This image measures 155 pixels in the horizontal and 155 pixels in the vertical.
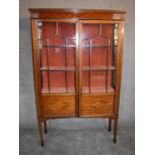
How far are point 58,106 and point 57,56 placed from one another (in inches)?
24.4

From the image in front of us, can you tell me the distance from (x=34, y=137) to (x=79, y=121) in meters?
0.70

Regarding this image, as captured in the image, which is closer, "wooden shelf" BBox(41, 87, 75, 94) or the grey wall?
"wooden shelf" BBox(41, 87, 75, 94)

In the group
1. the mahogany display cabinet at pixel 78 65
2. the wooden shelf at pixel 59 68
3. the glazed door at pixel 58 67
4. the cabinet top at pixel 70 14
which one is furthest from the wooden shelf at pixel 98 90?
the cabinet top at pixel 70 14

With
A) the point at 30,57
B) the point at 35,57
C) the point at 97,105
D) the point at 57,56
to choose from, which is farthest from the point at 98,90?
the point at 30,57

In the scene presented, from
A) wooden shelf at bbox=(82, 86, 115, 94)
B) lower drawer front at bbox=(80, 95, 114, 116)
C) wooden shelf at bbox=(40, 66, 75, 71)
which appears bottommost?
lower drawer front at bbox=(80, 95, 114, 116)

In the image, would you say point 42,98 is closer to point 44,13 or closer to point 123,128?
point 44,13

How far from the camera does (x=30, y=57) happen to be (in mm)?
2312

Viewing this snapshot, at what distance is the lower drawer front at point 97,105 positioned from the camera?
6.50ft

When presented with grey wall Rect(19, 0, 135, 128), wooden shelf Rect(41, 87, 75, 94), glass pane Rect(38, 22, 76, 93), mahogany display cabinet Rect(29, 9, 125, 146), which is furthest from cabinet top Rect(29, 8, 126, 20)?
wooden shelf Rect(41, 87, 75, 94)

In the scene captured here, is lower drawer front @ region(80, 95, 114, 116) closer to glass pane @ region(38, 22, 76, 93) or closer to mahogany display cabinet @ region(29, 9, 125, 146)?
mahogany display cabinet @ region(29, 9, 125, 146)

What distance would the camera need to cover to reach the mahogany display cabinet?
5.92 ft

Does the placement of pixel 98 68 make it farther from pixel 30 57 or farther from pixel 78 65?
pixel 30 57

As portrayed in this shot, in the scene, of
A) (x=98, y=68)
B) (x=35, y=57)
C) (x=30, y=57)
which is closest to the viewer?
(x=35, y=57)
